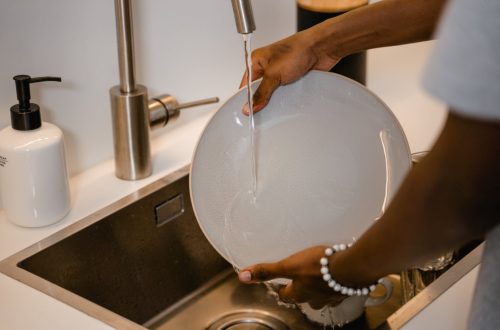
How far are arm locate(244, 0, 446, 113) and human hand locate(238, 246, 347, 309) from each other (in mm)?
267

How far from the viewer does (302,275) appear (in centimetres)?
83

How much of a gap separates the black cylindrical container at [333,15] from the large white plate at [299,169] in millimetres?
350

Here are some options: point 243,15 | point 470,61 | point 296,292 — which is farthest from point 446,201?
point 243,15

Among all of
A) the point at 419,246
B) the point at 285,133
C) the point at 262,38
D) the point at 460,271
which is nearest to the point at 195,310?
the point at 285,133

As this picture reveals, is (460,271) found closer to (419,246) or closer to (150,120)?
(419,246)

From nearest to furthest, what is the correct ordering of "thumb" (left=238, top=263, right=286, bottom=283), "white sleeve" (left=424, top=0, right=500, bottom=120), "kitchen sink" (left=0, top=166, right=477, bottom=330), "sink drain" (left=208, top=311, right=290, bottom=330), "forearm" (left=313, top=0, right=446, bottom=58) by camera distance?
"white sleeve" (left=424, top=0, right=500, bottom=120) → "thumb" (left=238, top=263, right=286, bottom=283) → "forearm" (left=313, top=0, right=446, bottom=58) → "kitchen sink" (left=0, top=166, right=477, bottom=330) → "sink drain" (left=208, top=311, right=290, bottom=330)

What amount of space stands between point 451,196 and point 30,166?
652mm

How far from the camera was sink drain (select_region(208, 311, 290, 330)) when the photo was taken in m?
1.22

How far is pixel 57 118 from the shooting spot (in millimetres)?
1190

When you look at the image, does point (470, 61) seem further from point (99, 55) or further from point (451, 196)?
point (99, 55)

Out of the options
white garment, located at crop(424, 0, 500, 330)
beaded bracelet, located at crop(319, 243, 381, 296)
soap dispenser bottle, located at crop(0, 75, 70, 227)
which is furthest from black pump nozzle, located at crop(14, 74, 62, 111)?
white garment, located at crop(424, 0, 500, 330)

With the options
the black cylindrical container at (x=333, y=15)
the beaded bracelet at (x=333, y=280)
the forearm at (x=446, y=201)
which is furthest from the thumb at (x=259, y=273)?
the black cylindrical container at (x=333, y=15)

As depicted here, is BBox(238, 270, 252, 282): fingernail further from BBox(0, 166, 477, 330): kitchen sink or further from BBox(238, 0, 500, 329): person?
BBox(0, 166, 477, 330): kitchen sink

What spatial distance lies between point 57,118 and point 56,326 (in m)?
0.40
